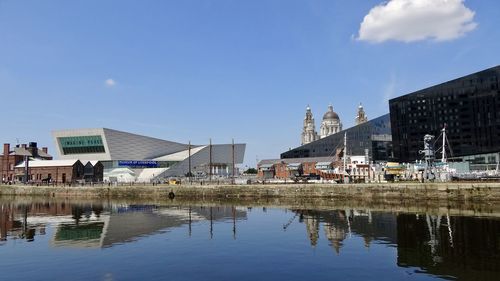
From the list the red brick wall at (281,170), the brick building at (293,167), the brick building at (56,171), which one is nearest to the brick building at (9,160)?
the brick building at (56,171)

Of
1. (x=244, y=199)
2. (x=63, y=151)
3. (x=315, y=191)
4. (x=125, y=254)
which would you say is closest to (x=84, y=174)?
(x=63, y=151)

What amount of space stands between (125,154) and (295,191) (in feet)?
273

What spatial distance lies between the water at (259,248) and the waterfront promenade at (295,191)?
12.5 m

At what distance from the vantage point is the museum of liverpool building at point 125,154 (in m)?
136

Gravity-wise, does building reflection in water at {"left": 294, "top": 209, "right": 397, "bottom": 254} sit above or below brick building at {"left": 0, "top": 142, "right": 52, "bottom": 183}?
below

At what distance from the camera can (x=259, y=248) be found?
3009cm

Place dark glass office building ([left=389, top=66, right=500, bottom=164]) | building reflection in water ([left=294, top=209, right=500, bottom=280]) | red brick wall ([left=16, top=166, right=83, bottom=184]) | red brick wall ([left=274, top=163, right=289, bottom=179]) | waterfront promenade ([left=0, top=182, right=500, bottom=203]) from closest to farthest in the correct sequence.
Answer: building reflection in water ([left=294, top=209, right=500, bottom=280]), waterfront promenade ([left=0, top=182, right=500, bottom=203]), dark glass office building ([left=389, top=66, right=500, bottom=164]), red brick wall ([left=16, top=166, right=83, bottom=184]), red brick wall ([left=274, top=163, right=289, bottom=179])

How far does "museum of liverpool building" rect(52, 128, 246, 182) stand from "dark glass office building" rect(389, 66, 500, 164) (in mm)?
53616

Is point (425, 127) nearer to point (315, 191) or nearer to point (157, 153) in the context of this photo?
point (315, 191)

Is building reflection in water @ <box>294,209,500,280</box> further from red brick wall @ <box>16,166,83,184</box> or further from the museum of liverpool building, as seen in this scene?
the museum of liverpool building

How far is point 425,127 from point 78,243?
101 metres

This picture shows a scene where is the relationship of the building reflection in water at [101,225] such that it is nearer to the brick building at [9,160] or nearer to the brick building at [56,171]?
the brick building at [56,171]

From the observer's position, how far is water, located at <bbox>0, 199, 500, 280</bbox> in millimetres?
22547

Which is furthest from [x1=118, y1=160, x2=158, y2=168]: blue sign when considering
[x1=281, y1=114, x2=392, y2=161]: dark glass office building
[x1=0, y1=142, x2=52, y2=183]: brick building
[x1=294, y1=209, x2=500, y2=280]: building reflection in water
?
[x1=294, y1=209, x2=500, y2=280]: building reflection in water
